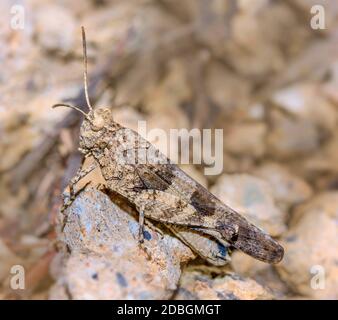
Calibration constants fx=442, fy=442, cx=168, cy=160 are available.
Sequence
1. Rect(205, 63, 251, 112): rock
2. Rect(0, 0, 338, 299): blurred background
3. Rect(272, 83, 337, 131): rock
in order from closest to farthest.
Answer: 1. Rect(0, 0, 338, 299): blurred background
2. Rect(272, 83, 337, 131): rock
3. Rect(205, 63, 251, 112): rock

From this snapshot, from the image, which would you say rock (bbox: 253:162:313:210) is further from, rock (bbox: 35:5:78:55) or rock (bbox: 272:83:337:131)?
rock (bbox: 35:5:78:55)

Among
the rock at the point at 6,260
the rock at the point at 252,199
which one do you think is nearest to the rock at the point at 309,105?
the rock at the point at 252,199

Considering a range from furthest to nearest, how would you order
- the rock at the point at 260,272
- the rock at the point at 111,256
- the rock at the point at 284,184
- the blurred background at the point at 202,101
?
the rock at the point at 284,184, the blurred background at the point at 202,101, the rock at the point at 260,272, the rock at the point at 111,256

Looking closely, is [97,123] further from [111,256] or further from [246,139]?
[246,139]

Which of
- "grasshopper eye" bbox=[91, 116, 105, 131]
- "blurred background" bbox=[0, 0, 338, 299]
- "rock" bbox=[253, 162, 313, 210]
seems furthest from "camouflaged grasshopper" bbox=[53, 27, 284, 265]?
"rock" bbox=[253, 162, 313, 210]

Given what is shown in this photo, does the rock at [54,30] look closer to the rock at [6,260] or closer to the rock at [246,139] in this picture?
the rock at [246,139]
